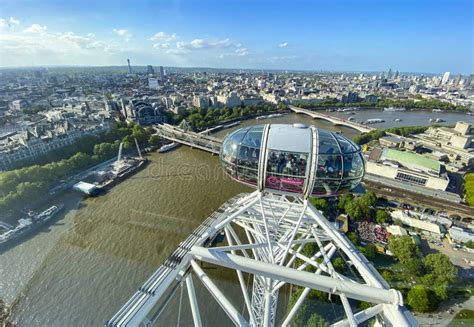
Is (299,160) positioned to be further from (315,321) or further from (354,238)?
(354,238)

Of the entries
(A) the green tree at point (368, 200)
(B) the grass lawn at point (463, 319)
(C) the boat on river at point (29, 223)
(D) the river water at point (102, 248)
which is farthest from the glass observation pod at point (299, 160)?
(C) the boat on river at point (29, 223)

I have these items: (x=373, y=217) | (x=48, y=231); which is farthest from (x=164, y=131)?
(x=373, y=217)

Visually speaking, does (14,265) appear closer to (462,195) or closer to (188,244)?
(188,244)

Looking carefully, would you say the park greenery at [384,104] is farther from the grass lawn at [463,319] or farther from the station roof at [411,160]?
the grass lawn at [463,319]

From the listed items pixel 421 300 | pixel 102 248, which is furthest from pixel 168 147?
pixel 421 300

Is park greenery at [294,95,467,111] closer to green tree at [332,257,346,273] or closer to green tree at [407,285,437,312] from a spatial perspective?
green tree at [332,257,346,273]
